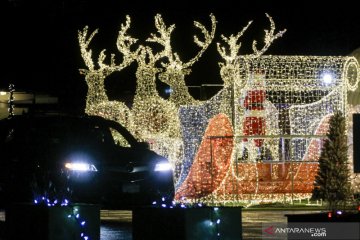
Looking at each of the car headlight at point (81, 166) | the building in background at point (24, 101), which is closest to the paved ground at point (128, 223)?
the car headlight at point (81, 166)

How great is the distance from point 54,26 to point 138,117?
2126 centimetres

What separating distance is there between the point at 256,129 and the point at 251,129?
0.13 meters

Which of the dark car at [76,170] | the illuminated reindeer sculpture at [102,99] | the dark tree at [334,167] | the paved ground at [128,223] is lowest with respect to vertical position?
the paved ground at [128,223]

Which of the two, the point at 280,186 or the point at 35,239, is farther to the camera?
the point at 280,186

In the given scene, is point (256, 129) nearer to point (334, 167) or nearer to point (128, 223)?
point (334, 167)

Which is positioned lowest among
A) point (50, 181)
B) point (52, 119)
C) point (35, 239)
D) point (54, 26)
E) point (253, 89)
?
point (35, 239)

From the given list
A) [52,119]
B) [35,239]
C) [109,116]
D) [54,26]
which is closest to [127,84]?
[54,26]

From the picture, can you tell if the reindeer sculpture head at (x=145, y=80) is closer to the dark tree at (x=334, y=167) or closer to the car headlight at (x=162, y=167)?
the dark tree at (x=334, y=167)

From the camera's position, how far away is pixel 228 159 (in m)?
21.2

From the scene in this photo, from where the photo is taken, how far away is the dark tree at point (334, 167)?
2080cm

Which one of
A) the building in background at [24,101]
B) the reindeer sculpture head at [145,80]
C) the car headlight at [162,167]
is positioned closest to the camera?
the car headlight at [162,167]

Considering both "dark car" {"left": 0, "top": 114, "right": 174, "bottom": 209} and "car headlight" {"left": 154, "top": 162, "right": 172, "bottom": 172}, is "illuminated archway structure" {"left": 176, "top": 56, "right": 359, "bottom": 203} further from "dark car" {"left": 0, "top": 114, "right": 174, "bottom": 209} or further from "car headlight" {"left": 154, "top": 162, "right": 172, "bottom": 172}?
"dark car" {"left": 0, "top": 114, "right": 174, "bottom": 209}

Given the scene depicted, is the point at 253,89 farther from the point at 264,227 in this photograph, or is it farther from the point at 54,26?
the point at 54,26

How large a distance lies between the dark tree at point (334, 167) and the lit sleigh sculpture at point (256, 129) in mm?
331
